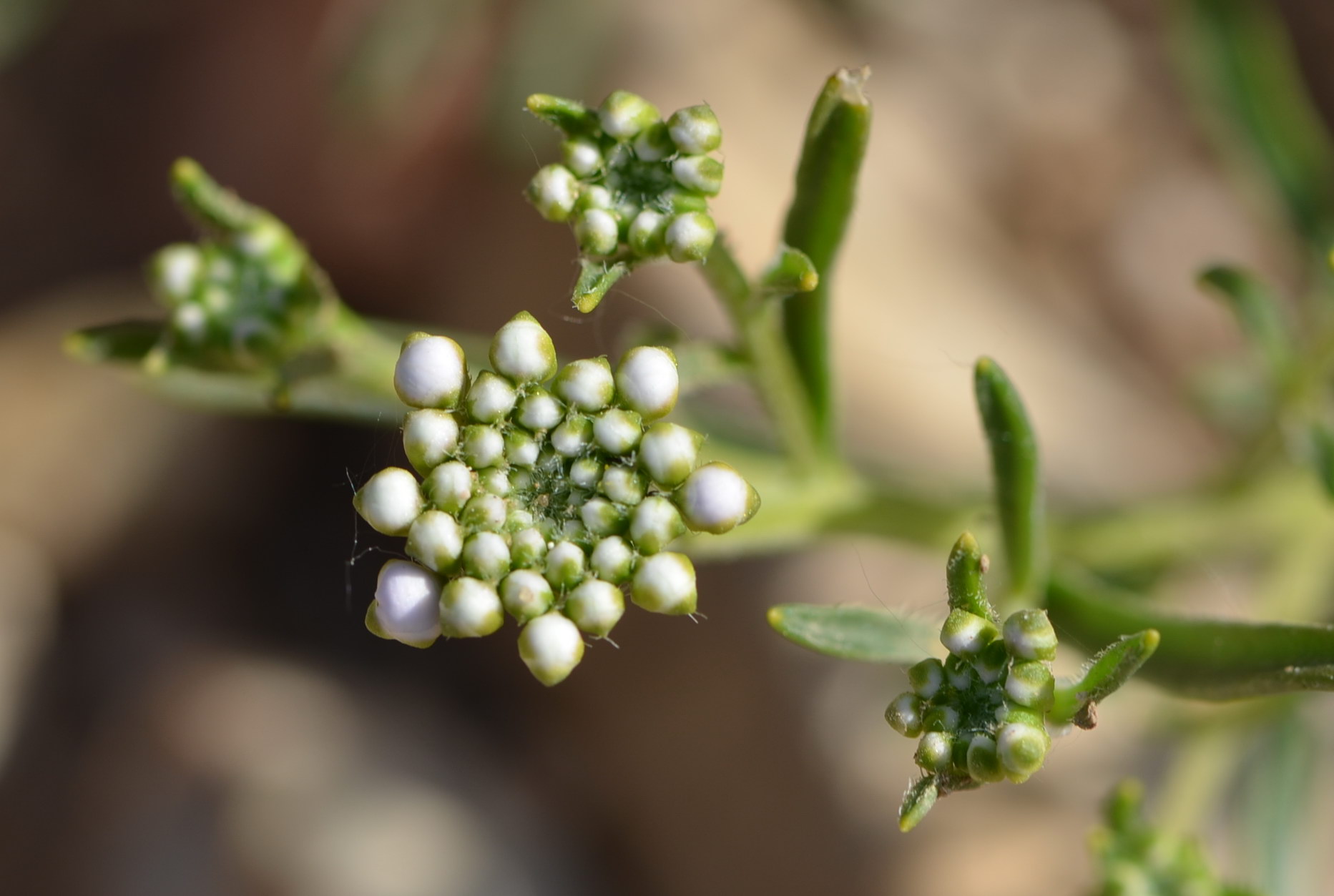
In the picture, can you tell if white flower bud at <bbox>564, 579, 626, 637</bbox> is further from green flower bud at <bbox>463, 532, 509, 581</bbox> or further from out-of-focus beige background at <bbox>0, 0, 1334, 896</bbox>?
out-of-focus beige background at <bbox>0, 0, 1334, 896</bbox>

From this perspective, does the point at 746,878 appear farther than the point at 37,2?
No

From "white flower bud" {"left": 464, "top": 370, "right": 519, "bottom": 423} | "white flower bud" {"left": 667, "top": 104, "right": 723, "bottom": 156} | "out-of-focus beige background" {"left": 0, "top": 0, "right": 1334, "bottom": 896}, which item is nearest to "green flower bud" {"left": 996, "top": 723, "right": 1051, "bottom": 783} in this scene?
"white flower bud" {"left": 464, "top": 370, "right": 519, "bottom": 423}

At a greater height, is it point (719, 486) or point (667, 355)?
point (667, 355)

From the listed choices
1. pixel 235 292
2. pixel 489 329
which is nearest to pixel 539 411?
pixel 235 292

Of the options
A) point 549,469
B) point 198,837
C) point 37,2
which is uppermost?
point 37,2

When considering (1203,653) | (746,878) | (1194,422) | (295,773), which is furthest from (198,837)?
(1194,422)

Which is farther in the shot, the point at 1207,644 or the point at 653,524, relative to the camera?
the point at 1207,644

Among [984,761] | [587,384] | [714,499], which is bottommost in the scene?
[984,761]

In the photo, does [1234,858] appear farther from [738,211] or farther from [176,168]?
[176,168]

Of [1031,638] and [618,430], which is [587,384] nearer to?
[618,430]
